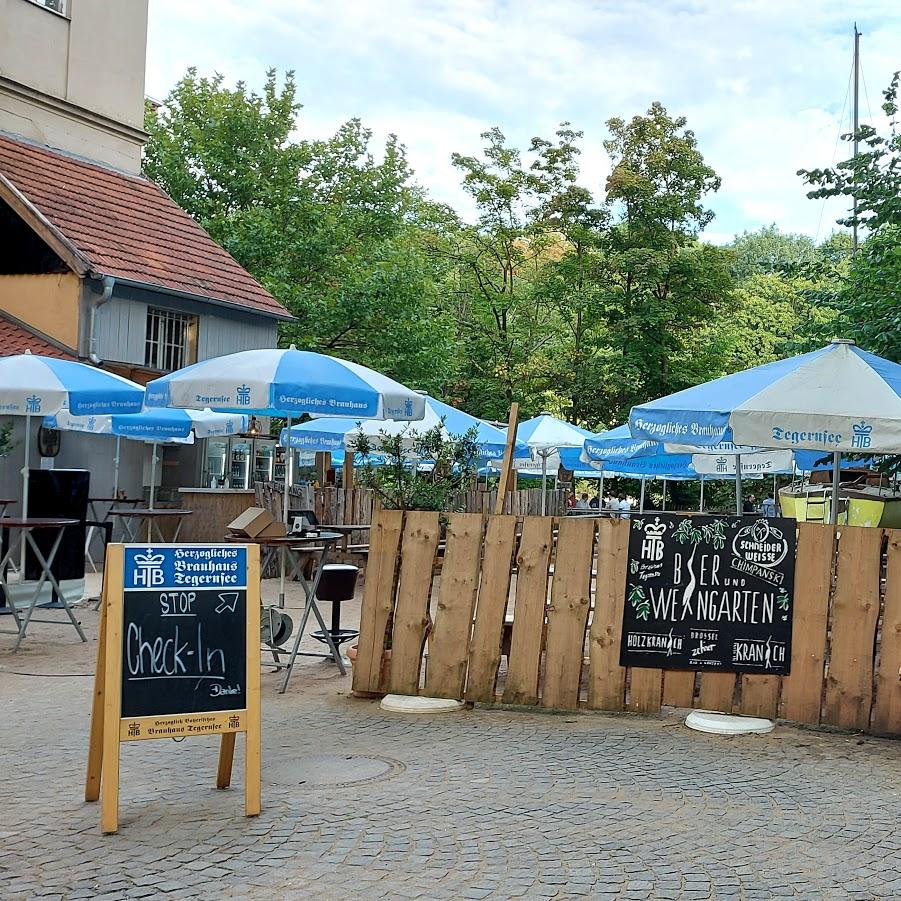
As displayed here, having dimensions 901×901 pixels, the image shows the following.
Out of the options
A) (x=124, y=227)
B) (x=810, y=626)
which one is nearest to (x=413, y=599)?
(x=810, y=626)

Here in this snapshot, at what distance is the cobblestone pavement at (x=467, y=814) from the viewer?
4633 millimetres

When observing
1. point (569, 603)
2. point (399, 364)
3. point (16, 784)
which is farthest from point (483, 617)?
point (399, 364)

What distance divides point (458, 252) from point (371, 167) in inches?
292

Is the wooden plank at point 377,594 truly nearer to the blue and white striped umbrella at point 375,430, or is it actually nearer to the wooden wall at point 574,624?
the wooden wall at point 574,624

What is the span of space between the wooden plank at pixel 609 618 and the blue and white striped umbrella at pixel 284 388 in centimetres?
369

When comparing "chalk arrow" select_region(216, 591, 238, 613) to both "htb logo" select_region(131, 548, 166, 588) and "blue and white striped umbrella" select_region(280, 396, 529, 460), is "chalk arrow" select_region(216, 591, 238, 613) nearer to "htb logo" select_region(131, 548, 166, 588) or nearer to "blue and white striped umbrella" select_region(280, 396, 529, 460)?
"htb logo" select_region(131, 548, 166, 588)

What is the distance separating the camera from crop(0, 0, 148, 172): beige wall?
2142 cm

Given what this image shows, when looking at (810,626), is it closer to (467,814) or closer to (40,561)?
(467,814)

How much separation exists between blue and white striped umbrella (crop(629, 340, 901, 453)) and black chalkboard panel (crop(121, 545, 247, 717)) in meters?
4.04

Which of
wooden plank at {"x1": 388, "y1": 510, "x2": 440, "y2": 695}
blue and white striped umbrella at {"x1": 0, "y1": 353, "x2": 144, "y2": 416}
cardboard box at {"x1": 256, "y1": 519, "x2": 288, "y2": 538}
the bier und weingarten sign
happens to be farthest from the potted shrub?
blue and white striped umbrella at {"x1": 0, "y1": 353, "x2": 144, "y2": 416}

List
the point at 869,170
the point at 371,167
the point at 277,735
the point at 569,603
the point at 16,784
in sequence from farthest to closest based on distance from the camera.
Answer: the point at 371,167 → the point at 869,170 → the point at 569,603 → the point at 277,735 → the point at 16,784

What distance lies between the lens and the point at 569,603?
7.77 meters

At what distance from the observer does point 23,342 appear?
64.7ft

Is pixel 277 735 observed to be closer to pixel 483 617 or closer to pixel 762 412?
pixel 483 617
